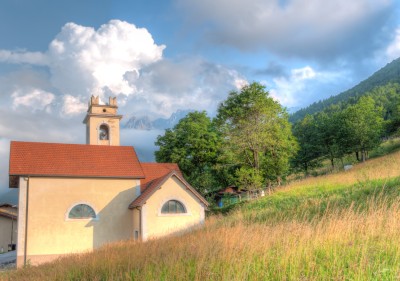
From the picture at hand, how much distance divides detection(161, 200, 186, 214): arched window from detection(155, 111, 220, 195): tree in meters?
13.0

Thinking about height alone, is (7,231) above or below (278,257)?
above

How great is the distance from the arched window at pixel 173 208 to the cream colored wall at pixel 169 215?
223 mm

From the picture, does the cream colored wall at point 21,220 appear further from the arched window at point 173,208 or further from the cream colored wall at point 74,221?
the arched window at point 173,208

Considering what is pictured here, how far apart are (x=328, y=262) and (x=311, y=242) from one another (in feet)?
2.61

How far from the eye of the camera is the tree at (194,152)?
40625 mm

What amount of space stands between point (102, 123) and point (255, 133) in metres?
13.5

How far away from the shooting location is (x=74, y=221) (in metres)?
26.9

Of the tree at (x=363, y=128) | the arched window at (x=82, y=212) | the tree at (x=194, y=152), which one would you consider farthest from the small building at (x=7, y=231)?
the tree at (x=363, y=128)

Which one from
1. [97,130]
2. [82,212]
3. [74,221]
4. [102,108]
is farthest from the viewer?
[102,108]

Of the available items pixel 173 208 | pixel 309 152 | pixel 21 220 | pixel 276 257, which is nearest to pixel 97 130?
pixel 21 220

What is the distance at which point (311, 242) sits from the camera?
7.66 m

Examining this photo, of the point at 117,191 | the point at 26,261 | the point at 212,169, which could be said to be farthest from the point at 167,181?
the point at 212,169

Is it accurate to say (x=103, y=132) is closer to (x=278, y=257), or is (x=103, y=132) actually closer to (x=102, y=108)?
(x=102, y=108)

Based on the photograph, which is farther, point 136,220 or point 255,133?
point 255,133
